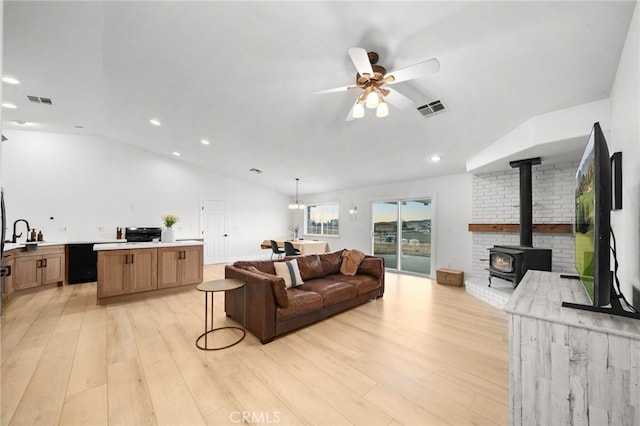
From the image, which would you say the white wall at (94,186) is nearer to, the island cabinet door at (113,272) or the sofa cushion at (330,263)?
the island cabinet door at (113,272)

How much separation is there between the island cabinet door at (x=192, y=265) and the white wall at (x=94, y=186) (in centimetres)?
273

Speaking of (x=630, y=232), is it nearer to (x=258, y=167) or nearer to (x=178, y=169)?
(x=258, y=167)

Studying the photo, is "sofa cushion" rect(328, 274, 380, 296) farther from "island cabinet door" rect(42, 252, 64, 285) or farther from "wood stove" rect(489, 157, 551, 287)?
"island cabinet door" rect(42, 252, 64, 285)

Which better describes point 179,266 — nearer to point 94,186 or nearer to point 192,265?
point 192,265

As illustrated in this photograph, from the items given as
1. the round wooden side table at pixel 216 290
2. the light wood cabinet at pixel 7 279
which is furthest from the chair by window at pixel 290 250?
the light wood cabinet at pixel 7 279

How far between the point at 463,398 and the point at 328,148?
167 inches

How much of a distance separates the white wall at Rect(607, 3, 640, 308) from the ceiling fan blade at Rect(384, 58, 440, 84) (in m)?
1.29

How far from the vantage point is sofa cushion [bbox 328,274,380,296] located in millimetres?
3826

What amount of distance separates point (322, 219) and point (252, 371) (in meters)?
6.74

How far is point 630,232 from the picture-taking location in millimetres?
1773

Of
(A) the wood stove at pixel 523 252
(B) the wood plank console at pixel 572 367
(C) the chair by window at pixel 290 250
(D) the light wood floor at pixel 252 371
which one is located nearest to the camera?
(B) the wood plank console at pixel 572 367

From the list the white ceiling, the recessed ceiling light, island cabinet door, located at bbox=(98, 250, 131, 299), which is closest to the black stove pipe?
the white ceiling

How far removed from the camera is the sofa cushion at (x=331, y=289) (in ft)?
10.9

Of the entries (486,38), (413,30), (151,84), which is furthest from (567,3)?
(151,84)
